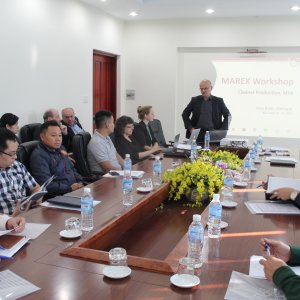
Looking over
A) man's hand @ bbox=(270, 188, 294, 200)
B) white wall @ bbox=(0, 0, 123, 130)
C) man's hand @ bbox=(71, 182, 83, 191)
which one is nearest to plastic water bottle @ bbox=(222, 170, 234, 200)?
man's hand @ bbox=(270, 188, 294, 200)

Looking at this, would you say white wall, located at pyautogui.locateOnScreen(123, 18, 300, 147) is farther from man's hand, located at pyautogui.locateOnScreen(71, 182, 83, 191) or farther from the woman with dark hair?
man's hand, located at pyautogui.locateOnScreen(71, 182, 83, 191)

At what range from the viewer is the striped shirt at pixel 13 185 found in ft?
8.34

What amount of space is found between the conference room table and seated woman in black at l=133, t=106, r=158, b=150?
89.3 inches

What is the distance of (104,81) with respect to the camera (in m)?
7.67

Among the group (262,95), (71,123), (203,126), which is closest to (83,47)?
(71,123)

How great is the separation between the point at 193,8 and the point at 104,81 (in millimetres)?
2104

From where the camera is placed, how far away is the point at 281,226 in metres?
2.06

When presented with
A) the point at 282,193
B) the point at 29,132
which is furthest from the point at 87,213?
the point at 29,132

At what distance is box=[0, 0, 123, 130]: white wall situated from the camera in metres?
4.84

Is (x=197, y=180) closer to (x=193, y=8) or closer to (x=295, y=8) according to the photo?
(x=193, y=8)

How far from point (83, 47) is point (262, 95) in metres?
3.45

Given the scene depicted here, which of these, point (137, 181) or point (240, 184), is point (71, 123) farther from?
point (240, 184)

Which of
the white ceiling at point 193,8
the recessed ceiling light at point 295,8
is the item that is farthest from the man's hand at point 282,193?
the recessed ceiling light at point 295,8

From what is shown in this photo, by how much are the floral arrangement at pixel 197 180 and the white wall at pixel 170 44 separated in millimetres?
5139
